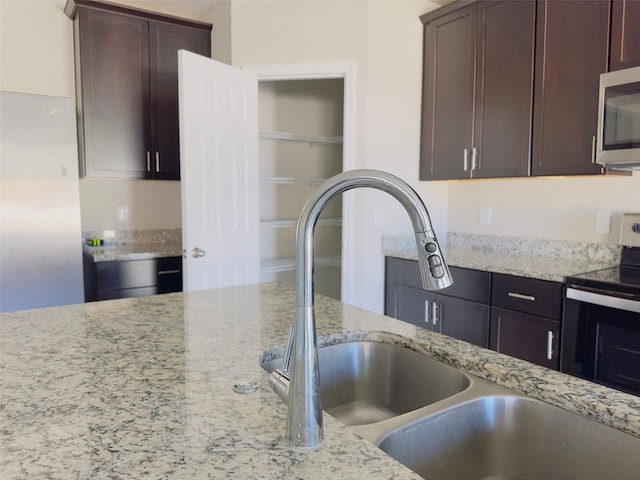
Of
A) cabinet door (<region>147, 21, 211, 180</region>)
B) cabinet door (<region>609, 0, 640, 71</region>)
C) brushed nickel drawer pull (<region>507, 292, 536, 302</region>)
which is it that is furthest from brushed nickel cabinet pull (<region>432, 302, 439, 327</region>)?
cabinet door (<region>147, 21, 211, 180</region>)

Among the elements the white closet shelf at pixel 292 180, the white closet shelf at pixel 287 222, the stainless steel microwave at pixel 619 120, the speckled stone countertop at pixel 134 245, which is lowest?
the speckled stone countertop at pixel 134 245

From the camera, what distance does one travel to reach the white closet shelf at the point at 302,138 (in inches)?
131

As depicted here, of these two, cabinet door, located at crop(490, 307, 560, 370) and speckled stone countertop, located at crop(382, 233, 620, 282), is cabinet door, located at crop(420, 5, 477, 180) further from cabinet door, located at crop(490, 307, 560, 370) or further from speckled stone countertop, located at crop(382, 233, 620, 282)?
cabinet door, located at crop(490, 307, 560, 370)

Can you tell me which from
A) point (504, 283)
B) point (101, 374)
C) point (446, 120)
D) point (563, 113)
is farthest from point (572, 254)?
point (101, 374)

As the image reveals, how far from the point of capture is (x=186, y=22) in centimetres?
325

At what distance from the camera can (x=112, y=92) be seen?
10.1 ft

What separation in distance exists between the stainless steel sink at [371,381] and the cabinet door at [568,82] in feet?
5.60

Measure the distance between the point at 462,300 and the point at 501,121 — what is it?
1081 mm

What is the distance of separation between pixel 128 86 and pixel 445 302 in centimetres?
252

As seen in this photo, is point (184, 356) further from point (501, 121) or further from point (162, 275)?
point (501, 121)

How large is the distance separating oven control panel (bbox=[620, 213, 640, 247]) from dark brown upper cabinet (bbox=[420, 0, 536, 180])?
0.55m

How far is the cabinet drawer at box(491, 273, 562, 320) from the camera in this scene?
214cm

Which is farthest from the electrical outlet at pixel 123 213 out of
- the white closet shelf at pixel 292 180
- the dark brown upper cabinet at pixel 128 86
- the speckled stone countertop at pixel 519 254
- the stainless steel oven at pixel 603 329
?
the stainless steel oven at pixel 603 329

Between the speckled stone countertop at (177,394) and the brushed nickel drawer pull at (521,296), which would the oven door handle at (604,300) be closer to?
the brushed nickel drawer pull at (521,296)
